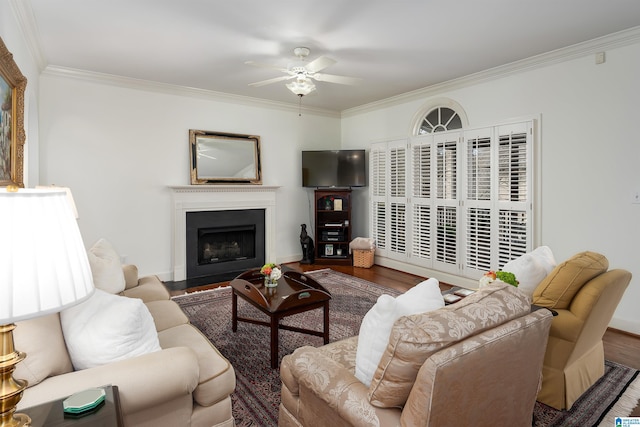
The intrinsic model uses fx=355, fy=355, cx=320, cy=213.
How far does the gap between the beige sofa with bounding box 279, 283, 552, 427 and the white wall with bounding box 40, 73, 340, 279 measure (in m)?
3.94

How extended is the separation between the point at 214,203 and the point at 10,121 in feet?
9.36

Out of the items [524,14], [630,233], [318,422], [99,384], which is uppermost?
[524,14]

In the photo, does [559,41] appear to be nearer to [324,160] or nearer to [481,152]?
[481,152]

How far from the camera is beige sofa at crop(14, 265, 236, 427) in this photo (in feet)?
4.45

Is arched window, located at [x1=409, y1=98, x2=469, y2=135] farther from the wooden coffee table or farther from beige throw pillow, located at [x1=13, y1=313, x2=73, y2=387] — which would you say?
beige throw pillow, located at [x1=13, y1=313, x2=73, y2=387]

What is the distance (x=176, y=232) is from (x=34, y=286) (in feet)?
14.2

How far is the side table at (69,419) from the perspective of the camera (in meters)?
1.14

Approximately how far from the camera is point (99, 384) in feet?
4.55

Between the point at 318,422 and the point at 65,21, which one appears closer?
the point at 318,422

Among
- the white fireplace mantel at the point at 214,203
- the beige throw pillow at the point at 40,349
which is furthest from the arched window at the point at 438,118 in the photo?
the beige throw pillow at the point at 40,349

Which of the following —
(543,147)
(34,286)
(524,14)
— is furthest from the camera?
(543,147)

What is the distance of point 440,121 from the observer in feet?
16.4

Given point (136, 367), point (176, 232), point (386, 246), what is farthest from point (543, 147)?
point (176, 232)

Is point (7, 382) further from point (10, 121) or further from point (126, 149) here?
point (126, 149)
